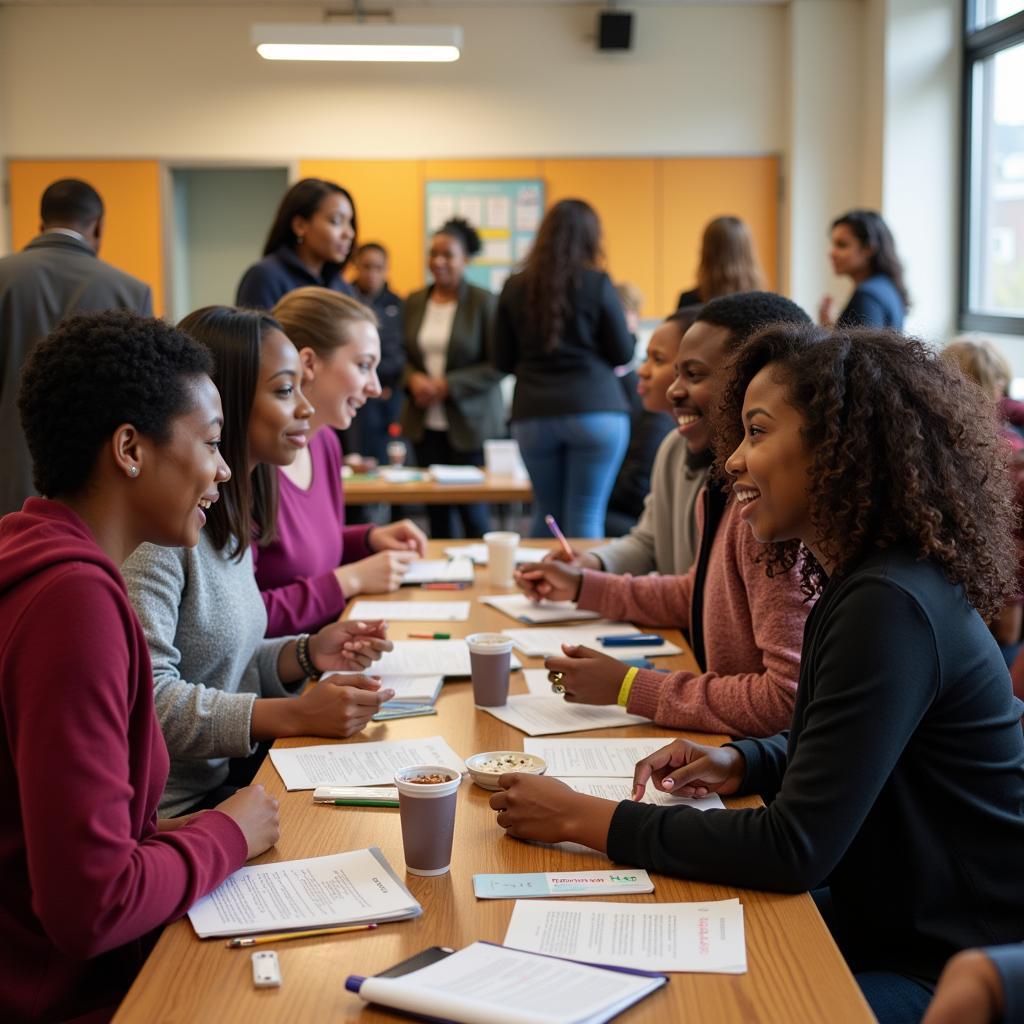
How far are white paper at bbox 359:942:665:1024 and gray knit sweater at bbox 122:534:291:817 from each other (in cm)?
76

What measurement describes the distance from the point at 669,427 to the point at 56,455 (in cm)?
328

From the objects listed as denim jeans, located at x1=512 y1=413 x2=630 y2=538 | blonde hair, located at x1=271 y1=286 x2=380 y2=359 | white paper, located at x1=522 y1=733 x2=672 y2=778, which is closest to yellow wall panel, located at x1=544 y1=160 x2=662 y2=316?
denim jeans, located at x1=512 y1=413 x2=630 y2=538

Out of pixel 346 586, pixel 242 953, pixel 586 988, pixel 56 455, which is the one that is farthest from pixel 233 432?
pixel 586 988

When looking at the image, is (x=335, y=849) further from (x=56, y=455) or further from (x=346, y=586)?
(x=346, y=586)

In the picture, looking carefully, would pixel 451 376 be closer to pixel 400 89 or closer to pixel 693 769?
pixel 400 89

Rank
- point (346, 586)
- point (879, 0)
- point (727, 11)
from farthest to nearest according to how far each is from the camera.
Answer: point (727, 11) < point (879, 0) < point (346, 586)

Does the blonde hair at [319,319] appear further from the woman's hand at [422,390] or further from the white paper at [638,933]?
the woman's hand at [422,390]

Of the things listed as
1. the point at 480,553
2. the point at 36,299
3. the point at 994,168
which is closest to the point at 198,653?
the point at 480,553

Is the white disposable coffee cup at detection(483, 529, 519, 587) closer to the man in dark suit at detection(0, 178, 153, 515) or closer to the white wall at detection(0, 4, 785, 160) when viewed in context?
the man in dark suit at detection(0, 178, 153, 515)

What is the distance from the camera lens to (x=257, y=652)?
2.16 meters

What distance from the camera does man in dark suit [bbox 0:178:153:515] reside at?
349 cm

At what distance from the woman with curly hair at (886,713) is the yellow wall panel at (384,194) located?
235 inches

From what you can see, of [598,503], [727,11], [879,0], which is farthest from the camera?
[727,11]

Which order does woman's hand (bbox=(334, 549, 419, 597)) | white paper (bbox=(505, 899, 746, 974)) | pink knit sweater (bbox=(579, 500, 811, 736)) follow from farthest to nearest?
woman's hand (bbox=(334, 549, 419, 597)) < pink knit sweater (bbox=(579, 500, 811, 736)) < white paper (bbox=(505, 899, 746, 974))
